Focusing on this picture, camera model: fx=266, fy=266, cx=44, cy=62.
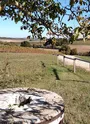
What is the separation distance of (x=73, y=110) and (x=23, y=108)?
226cm

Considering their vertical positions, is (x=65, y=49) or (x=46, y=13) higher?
(x=46, y=13)

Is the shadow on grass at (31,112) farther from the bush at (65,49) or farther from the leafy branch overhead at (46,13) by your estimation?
the bush at (65,49)

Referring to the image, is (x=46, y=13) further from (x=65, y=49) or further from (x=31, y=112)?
(x=65, y=49)

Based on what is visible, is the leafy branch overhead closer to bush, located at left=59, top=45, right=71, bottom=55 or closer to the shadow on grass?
the shadow on grass

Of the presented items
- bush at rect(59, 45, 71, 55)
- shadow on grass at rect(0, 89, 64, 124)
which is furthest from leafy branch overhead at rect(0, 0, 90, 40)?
bush at rect(59, 45, 71, 55)

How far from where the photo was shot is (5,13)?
140 inches

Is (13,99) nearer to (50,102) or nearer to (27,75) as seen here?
(50,102)

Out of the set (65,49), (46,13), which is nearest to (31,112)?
(46,13)

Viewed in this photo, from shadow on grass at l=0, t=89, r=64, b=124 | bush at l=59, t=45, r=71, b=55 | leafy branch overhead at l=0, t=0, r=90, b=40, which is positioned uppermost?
leafy branch overhead at l=0, t=0, r=90, b=40

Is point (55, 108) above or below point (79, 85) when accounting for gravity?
above

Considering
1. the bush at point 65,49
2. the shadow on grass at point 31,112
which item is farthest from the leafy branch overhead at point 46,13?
the bush at point 65,49

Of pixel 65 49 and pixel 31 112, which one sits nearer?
pixel 31 112

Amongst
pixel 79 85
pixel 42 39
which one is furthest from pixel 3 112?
pixel 79 85

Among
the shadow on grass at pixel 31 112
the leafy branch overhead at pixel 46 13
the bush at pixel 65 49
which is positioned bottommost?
the bush at pixel 65 49
